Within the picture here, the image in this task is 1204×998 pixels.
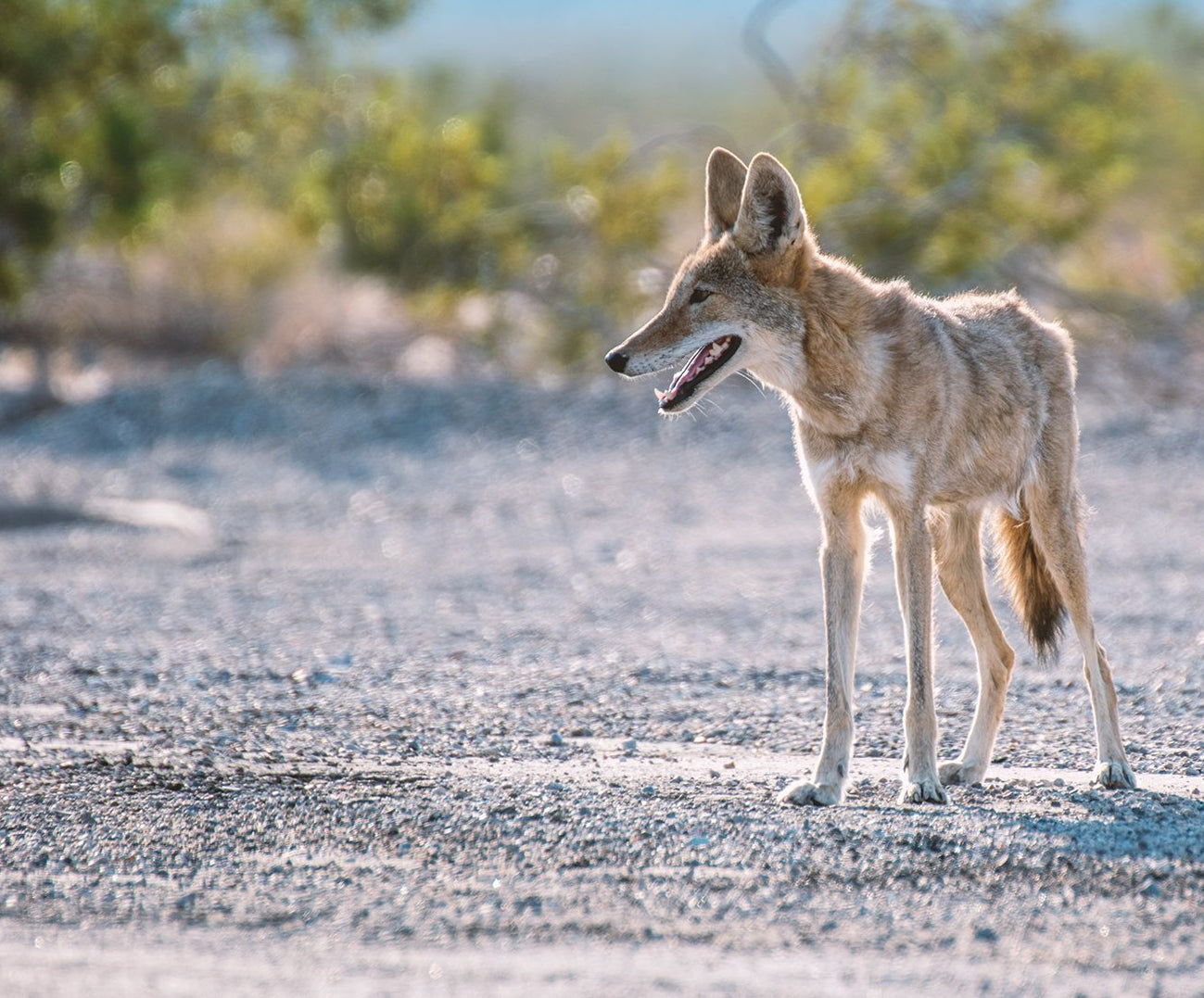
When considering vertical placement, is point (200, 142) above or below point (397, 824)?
above

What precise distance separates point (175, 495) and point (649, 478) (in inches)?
161

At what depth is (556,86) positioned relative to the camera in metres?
98.3

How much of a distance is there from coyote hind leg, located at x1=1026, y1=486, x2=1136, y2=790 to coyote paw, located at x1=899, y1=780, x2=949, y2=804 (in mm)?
627

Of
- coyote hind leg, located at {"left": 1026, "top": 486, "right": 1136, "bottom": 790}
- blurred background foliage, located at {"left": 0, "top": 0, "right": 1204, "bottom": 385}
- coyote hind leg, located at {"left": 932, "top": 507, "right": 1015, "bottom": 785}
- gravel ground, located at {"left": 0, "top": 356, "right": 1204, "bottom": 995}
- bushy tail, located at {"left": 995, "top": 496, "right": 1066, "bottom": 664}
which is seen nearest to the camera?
gravel ground, located at {"left": 0, "top": 356, "right": 1204, "bottom": 995}

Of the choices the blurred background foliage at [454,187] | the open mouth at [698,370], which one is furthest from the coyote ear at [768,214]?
the blurred background foliage at [454,187]

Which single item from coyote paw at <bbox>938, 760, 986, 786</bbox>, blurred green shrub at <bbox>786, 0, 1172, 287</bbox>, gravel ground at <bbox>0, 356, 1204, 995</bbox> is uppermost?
blurred green shrub at <bbox>786, 0, 1172, 287</bbox>

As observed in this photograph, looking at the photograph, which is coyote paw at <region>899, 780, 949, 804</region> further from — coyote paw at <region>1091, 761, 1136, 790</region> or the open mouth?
the open mouth

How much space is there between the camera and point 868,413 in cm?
537

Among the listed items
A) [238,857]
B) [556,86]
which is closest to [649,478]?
[238,857]

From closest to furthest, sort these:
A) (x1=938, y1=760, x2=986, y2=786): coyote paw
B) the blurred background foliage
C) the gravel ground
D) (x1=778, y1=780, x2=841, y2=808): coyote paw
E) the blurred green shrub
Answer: the gravel ground
(x1=778, y1=780, x2=841, y2=808): coyote paw
(x1=938, y1=760, x2=986, y2=786): coyote paw
the blurred green shrub
the blurred background foliage

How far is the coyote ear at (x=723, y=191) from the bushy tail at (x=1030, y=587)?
1497mm

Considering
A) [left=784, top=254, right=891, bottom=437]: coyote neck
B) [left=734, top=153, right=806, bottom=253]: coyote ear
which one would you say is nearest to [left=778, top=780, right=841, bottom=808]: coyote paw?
[left=784, top=254, right=891, bottom=437]: coyote neck

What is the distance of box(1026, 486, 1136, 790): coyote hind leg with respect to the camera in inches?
218

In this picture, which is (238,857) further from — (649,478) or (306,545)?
(649,478)
